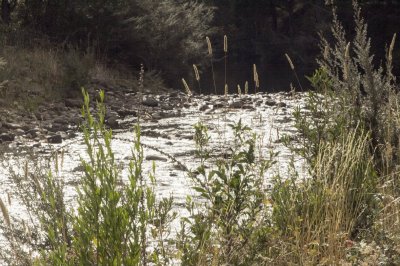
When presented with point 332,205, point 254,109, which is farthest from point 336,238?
point 254,109

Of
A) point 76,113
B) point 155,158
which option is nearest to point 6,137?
point 155,158

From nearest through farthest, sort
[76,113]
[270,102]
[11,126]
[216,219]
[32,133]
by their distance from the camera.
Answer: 1. [216,219]
2. [32,133]
3. [11,126]
4. [76,113]
5. [270,102]

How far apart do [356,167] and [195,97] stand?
561 inches

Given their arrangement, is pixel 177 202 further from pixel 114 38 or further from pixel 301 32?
pixel 301 32

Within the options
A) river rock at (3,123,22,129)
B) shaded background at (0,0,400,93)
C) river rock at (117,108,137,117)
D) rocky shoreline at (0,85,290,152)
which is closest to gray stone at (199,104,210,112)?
rocky shoreline at (0,85,290,152)

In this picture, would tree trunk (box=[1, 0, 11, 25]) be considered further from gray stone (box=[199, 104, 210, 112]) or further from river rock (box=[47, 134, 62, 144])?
river rock (box=[47, 134, 62, 144])

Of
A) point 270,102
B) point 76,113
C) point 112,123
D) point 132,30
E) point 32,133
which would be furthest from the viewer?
point 132,30

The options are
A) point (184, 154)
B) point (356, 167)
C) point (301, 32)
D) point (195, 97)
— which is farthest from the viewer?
point (301, 32)

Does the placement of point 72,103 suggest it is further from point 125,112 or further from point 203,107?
point 203,107

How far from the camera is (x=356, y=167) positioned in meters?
5.09

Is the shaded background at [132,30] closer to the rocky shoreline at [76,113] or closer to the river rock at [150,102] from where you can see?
the rocky shoreline at [76,113]

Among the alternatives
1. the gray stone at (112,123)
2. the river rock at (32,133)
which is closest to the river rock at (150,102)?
the gray stone at (112,123)

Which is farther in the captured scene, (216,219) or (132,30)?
(132,30)

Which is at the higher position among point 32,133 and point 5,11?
point 5,11
